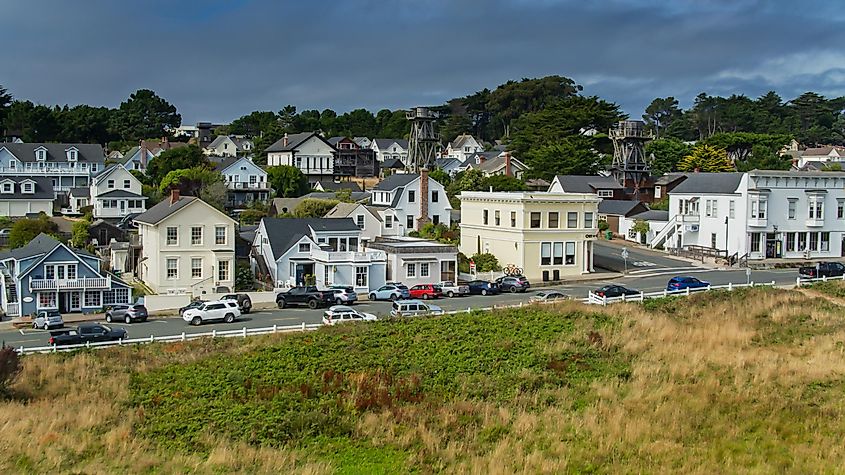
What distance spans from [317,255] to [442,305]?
1115cm

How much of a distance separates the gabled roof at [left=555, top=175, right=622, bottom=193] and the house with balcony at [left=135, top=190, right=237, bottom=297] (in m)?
42.4

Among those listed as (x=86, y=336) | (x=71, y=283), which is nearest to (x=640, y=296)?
(x=86, y=336)

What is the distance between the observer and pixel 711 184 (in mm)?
75812

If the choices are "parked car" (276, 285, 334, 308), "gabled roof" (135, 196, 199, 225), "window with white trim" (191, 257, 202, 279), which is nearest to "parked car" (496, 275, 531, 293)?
"parked car" (276, 285, 334, 308)

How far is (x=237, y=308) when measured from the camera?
4878 cm

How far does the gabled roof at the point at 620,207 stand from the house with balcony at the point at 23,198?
5471 cm

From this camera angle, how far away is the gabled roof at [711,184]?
7375 cm

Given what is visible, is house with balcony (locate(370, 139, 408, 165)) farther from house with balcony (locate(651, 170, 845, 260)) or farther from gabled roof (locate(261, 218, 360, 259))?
gabled roof (locate(261, 218, 360, 259))

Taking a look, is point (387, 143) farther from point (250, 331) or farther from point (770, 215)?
point (250, 331)

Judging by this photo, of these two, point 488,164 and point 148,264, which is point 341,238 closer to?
point 148,264

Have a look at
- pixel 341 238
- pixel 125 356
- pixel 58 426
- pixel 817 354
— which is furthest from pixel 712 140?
pixel 58 426

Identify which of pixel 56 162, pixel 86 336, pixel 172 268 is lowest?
pixel 86 336

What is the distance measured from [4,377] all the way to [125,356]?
6.58 meters

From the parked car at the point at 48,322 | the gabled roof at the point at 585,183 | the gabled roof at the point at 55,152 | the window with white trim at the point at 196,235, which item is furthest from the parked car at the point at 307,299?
the gabled roof at the point at 55,152
